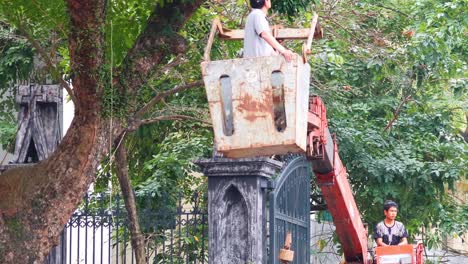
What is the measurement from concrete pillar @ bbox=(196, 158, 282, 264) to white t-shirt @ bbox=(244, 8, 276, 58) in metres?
1.74

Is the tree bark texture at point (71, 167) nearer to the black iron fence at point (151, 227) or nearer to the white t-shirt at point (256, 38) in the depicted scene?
Result: the white t-shirt at point (256, 38)

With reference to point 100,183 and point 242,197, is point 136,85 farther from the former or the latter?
point 100,183

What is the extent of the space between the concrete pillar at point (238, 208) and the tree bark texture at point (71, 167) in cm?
104

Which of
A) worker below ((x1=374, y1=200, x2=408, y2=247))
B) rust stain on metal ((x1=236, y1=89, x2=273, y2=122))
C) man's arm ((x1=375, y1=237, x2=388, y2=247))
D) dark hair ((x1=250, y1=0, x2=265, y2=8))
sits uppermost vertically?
dark hair ((x1=250, y1=0, x2=265, y2=8))

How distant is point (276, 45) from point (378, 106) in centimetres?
735

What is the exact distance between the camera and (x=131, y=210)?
12117 mm

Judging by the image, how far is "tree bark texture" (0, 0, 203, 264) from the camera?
8930mm

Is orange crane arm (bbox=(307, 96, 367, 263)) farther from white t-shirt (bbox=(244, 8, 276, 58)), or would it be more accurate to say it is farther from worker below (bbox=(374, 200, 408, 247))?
white t-shirt (bbox=(244, 8, 276, 58))

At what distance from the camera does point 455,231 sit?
14.2 m

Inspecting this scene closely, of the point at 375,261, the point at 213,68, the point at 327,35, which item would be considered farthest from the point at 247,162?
the point at 327,35

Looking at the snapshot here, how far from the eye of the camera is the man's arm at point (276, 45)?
7.30m

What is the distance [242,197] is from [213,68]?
7.39ft

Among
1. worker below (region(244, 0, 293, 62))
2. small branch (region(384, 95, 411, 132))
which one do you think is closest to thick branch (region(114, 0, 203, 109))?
worker below (region(244, 0, 293, 62))

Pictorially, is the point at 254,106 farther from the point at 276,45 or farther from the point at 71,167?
the point at 71,167
